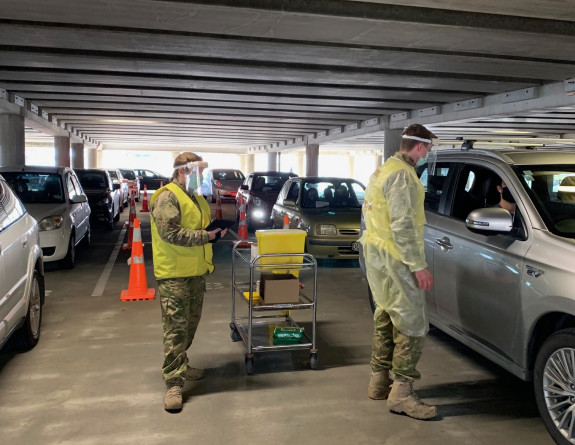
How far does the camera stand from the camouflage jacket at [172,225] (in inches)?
158

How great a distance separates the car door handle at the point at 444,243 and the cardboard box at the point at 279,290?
1357mm

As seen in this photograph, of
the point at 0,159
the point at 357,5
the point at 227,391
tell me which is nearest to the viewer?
the point at 227,391

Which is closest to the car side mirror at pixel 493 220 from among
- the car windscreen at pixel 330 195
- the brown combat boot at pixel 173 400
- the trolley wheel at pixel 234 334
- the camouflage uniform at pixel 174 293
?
the camouflage uniform at pixel 174 293

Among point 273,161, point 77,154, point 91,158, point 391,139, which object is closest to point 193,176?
point 391,139

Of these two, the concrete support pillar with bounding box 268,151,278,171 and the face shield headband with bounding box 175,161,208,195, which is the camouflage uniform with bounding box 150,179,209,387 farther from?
the concrete support pillar with bounding box 268,151,278,171

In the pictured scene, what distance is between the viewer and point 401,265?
3.88 meters

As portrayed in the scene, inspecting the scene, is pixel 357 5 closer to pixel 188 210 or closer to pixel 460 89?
pixel 188 210

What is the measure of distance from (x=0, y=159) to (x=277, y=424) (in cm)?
1704

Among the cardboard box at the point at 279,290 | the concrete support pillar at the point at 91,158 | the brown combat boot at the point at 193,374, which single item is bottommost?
the brown combat boot at the point at 193,374

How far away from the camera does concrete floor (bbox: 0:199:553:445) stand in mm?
3732

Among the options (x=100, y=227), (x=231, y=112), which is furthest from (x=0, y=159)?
(x=231, y=112)

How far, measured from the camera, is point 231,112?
18.8 meters

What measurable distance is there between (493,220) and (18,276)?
4009 mm

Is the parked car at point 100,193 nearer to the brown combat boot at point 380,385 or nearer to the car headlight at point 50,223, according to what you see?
the car headlight at point 50,223
